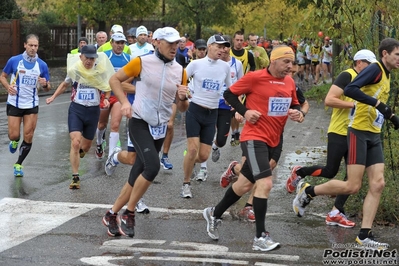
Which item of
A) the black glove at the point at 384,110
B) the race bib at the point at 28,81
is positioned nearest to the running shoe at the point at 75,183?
the race bib at the point at 28,81

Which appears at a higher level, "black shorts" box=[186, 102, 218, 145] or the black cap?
the black cap

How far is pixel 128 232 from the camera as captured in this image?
7.85 m

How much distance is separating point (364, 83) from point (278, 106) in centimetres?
83

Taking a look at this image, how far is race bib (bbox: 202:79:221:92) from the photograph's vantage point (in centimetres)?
1050

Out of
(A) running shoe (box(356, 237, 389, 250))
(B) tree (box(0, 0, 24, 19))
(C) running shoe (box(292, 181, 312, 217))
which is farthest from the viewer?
(B) tree (box(0, 0, 24, 19))

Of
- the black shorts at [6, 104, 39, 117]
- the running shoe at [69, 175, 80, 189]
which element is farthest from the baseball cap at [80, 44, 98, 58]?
the running shoe at [69, 175, 80, 189]

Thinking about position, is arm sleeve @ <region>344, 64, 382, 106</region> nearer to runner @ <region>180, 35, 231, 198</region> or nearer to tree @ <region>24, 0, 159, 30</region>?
runner @ <region>180, 35, 231, 198</region>

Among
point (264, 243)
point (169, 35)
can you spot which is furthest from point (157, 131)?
point (264, 243)

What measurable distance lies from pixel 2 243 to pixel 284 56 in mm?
3143

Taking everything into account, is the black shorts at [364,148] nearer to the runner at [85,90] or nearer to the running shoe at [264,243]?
the running shoe at [264,243]

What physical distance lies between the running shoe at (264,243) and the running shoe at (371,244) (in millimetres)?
829

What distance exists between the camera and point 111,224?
798 cm

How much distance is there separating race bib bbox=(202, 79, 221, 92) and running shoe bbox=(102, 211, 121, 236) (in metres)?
2.97

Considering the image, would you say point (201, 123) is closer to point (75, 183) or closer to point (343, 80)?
point (75, 183)
